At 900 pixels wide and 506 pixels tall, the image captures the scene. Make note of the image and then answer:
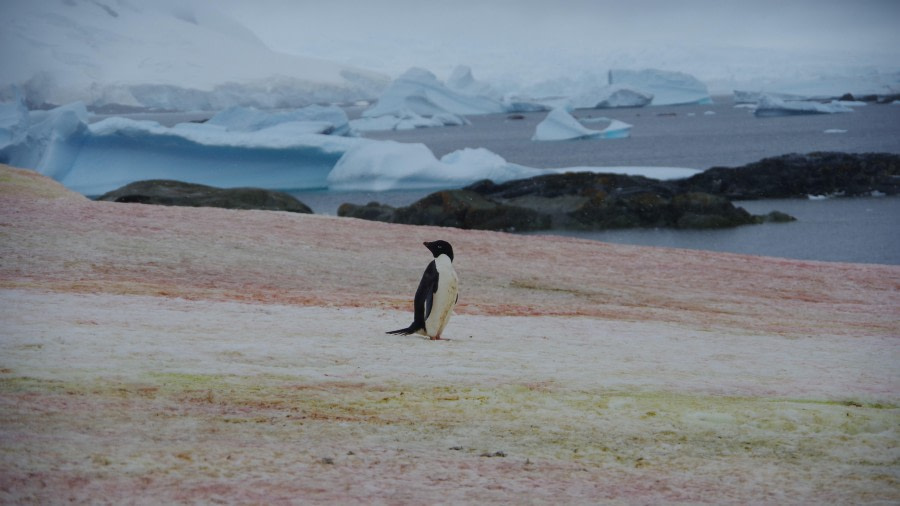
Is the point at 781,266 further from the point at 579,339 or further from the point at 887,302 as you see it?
the point at 579,339

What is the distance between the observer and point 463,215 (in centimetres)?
3588

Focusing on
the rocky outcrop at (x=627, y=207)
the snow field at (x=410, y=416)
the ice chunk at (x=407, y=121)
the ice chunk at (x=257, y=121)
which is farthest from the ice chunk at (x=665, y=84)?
the snow field at (x=410, y=416)

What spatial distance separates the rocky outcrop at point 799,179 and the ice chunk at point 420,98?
179ft

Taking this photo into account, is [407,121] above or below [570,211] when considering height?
above

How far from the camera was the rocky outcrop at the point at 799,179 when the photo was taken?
146 feet

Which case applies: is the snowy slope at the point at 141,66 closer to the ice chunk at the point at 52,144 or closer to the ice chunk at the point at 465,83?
the ice chunk at the point at 465,83

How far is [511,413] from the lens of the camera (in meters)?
6.68

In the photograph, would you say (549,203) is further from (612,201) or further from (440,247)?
(440,247)

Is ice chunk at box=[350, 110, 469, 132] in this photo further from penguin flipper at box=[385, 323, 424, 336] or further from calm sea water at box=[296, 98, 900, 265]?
penguin flipper at box=[385, 323, 424, 336]

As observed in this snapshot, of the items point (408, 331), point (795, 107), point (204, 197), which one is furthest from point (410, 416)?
point (795, 107)

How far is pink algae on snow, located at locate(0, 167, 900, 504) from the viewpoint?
5270 millimetres

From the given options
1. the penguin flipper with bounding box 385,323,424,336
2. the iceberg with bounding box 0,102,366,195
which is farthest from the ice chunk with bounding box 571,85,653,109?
the penguin flipper with bounding box 385,323,424,336

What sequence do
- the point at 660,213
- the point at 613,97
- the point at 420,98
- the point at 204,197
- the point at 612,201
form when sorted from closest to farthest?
the point at 204,197, the point at 660,213, the point at 612,201, the point at 420,98, the point at 613,97

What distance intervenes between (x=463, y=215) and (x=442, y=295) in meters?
26.6
